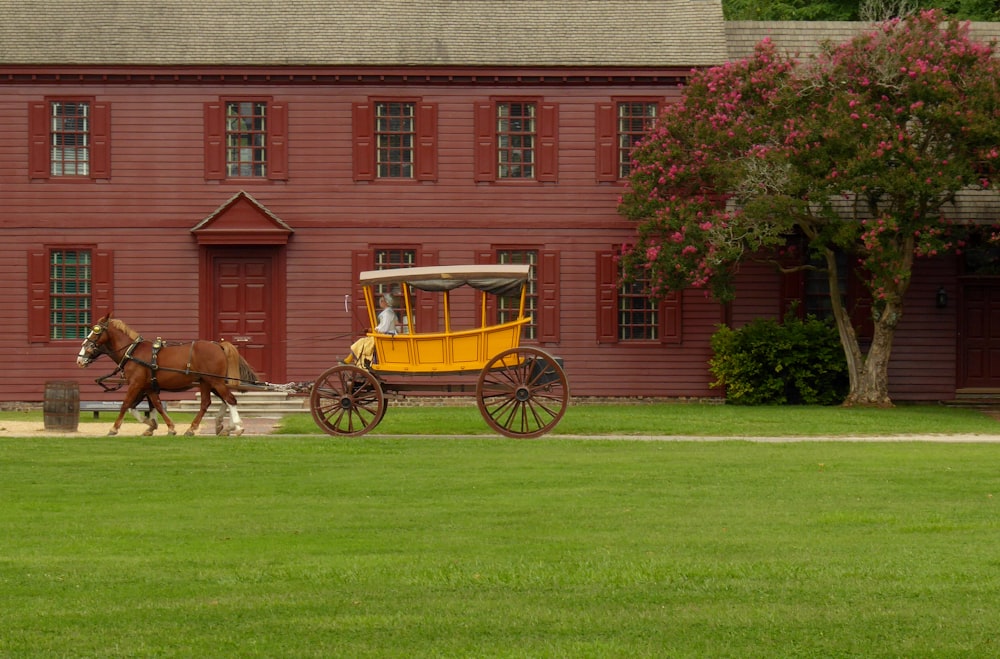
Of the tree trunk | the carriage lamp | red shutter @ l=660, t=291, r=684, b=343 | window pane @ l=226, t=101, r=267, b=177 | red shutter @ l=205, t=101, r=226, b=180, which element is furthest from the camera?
the carriage lamp

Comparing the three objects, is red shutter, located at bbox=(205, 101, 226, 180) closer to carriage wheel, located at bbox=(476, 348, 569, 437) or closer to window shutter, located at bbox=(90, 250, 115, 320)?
window shutter, located at bbox=(90, 250, 115, 320)

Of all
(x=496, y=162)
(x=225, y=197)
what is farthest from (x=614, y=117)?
(x=225, y=197)

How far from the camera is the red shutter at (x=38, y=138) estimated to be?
29.0 m

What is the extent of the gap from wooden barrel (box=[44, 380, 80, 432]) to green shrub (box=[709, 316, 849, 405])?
1223 cm

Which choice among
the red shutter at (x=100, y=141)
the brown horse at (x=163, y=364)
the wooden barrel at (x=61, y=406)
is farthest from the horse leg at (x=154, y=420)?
the red shutter at (x=100, y=141)

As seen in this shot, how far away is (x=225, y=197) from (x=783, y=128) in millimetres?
10216

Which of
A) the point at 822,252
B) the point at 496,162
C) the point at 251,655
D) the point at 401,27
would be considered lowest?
the point at 251,655

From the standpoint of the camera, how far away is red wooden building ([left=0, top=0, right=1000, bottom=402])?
2898 cm

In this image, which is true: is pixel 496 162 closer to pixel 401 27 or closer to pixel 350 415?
pixel 401 27

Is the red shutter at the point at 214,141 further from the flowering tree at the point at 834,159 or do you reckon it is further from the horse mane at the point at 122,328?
the horse mane at the point at 122,328

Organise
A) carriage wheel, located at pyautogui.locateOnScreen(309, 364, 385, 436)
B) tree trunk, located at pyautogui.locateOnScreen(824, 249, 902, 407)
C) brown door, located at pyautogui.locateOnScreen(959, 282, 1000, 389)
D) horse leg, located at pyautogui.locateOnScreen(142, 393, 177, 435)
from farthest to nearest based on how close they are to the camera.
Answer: brown door, located at pyautogui.locateOnScreen(959, 282, 1000, 389), tree trunk, located at pyautogui.locateOnScreen(824, 249, 902, 407), horse leg, located at pyautogui.locateOnScreen(142, 393, 177, 435), carriage wheel, located at pyautogui.locateOnScreen(309, 364, 385, 436)

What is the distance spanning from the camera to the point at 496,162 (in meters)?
29.5

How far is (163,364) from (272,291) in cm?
826

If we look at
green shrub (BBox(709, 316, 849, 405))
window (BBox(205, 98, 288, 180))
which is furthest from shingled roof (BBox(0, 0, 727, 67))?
green shrub (BBox(709, 316, 849, 405))
